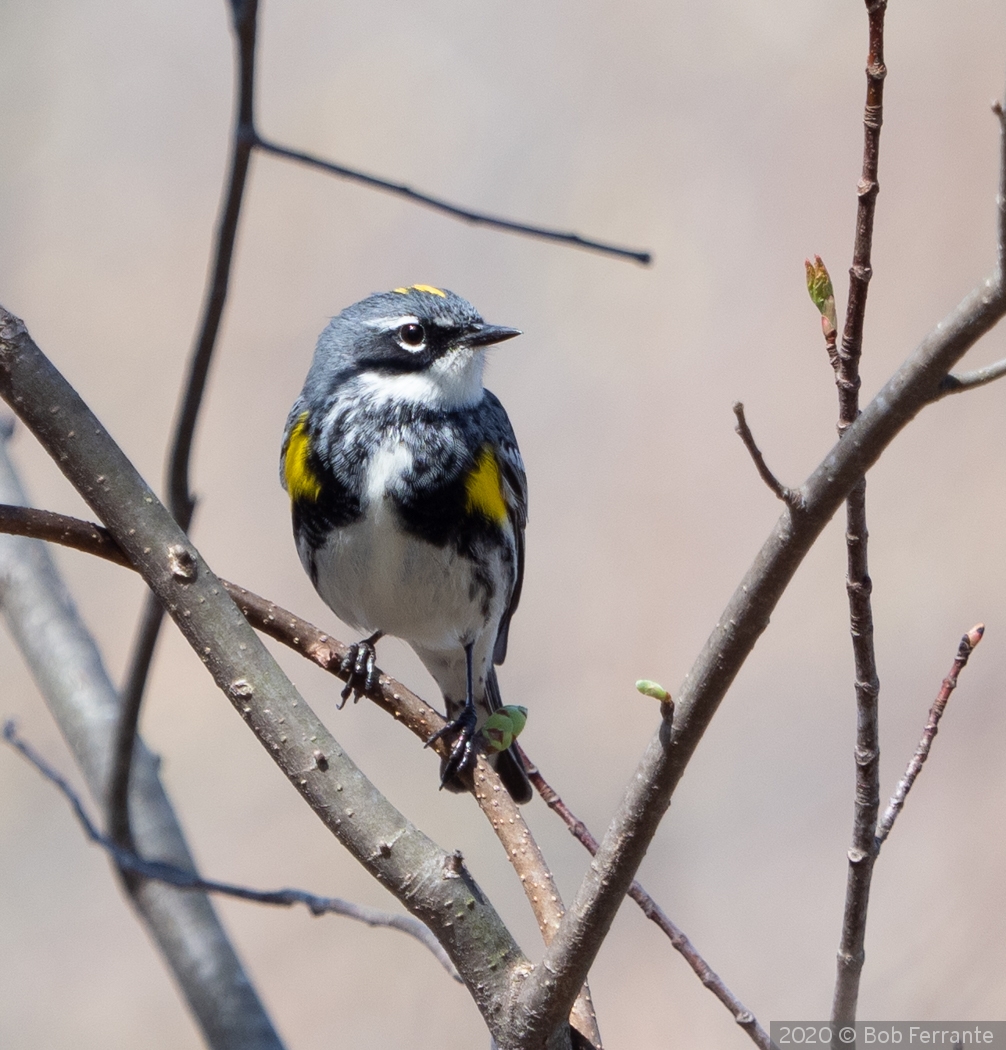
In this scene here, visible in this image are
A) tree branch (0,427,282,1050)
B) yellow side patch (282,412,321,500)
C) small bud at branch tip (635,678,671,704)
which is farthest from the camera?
yellow side patch (282,412,321,500)

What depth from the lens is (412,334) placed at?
4.24m

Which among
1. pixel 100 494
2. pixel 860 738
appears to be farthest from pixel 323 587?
pixel 860 738

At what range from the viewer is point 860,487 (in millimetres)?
1771

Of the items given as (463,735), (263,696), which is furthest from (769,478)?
(463,735)

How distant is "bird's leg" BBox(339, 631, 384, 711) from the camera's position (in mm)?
2965

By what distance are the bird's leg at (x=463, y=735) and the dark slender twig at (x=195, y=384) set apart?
77 centimetres

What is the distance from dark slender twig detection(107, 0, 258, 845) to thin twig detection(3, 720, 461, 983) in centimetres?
14

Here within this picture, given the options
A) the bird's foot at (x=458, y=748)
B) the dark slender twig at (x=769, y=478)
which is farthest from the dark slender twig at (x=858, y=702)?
the bird's foot at (x=458, y=748)

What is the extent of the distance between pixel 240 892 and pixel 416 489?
1.39 metres

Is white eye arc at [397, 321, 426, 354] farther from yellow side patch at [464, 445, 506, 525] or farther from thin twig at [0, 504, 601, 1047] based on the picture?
thin twig at [0, 504, 601, 1047]

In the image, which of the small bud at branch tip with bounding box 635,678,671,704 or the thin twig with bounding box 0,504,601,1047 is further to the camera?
the thin twig with bounding box 0,504,601,1047

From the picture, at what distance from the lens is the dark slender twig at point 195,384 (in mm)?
2346

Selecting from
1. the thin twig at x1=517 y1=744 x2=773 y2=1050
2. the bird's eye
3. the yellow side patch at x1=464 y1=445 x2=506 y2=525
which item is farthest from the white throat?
the thin twig at x1=517 y1=744 x2=773 y2=1050

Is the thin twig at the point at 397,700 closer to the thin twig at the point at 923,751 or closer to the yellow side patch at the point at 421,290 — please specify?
the thin twig at the point at 923,751
